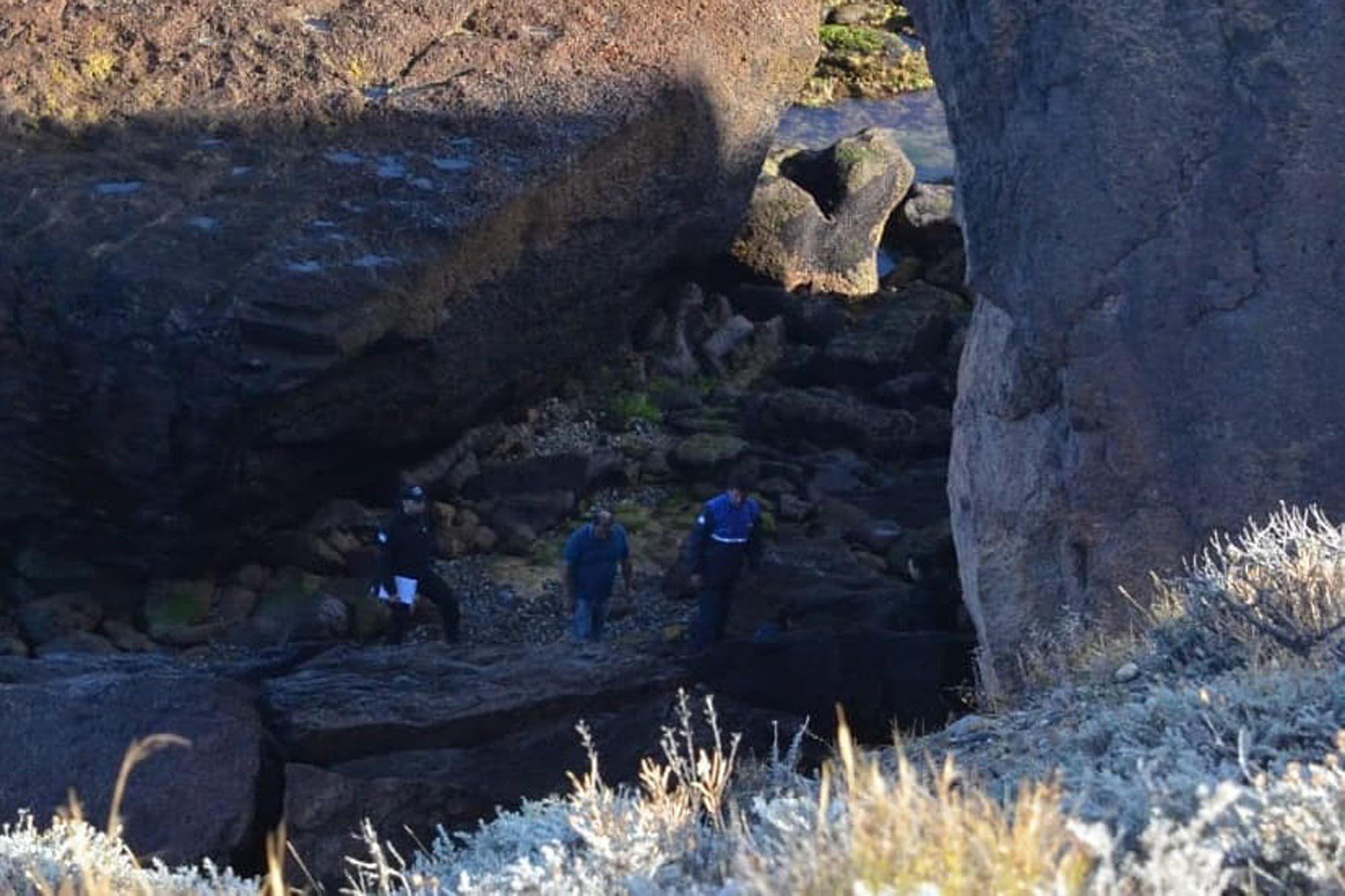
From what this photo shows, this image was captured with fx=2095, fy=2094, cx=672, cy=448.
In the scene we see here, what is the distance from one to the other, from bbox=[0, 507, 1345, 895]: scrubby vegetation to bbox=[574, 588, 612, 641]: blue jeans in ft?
10.7

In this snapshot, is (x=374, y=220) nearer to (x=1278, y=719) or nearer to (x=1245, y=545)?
(x=1245, y=545)

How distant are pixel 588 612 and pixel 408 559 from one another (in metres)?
0.88

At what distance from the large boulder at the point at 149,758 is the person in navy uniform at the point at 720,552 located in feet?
8.98

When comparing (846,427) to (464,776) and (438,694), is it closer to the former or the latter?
(438,694)

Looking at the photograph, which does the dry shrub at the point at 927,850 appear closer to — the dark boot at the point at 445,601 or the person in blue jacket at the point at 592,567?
the person in blue jacket at the point at 592,567

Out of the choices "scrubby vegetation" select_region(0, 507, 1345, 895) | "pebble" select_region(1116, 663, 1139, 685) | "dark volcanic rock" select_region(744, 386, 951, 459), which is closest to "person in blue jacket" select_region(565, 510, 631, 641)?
"dark volcanic rock" select_region(744, 386, 951, 459)

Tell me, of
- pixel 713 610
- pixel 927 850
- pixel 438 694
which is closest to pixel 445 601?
pixel 713 610

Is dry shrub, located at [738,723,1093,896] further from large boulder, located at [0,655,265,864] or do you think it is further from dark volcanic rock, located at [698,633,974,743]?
dark volcanic rock, located at [698,633,974,743]

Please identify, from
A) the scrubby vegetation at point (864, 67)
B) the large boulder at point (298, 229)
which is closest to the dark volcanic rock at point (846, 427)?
the large boulder at point (298, 229)

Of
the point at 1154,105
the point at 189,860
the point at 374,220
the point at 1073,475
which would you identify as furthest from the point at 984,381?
the point at 374,220

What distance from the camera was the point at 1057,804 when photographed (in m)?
3.21

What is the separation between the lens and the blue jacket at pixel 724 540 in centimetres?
953

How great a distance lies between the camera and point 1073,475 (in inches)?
284

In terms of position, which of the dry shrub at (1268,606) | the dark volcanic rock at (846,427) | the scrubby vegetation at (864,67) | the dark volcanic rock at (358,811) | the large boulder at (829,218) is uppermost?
the scrubby vegetation at (864,67)
